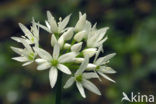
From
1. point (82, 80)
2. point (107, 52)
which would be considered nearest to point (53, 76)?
point (82, 80)

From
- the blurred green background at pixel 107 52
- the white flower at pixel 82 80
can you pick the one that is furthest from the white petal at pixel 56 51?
the blurred green background at pixel 107 52

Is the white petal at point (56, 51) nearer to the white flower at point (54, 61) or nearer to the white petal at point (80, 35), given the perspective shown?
the white flower at point (54, 61)

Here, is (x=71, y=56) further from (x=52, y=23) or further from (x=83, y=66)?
(x=52, y=23)

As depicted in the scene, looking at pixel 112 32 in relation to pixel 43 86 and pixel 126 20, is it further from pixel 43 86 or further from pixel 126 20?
pixel 43 86

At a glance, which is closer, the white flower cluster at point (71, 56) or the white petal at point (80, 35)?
the white flower cluster at point (71, 56)

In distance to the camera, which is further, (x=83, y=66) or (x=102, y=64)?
(x=102, y=64)
